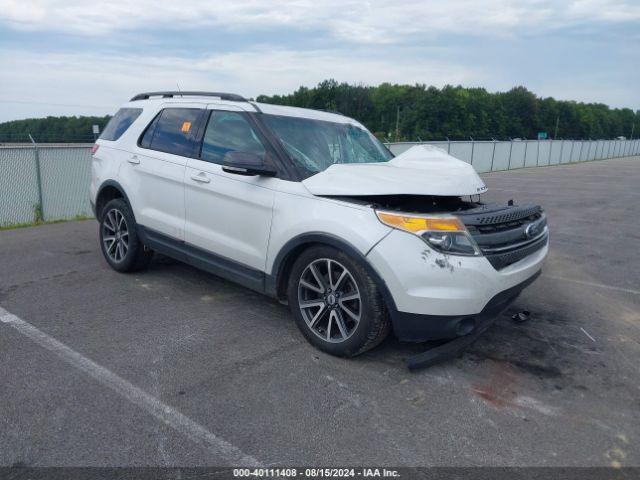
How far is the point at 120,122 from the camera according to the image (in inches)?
226

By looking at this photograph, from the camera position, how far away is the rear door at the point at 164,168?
189 inches

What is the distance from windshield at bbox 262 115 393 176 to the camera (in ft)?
14.0

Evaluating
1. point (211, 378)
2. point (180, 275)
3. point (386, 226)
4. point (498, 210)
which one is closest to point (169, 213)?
point (180, 275)

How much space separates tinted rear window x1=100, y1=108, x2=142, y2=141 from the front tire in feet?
9.15

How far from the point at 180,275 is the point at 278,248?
208 cm

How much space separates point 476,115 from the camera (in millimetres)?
93125

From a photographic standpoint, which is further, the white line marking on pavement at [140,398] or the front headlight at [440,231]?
the front headlight at [440,231]

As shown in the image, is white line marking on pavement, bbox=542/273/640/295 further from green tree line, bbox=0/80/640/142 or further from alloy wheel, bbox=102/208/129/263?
green tree line, bbox=0/80/640/142

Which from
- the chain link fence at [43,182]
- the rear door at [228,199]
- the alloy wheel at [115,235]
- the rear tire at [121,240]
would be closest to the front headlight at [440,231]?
the rear door at [228,199]

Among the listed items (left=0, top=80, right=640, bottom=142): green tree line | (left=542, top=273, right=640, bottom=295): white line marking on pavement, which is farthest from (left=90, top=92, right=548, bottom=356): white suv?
(left=0, top=80, right=640, bottom=142): green tree line

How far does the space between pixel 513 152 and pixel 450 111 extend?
199 feet

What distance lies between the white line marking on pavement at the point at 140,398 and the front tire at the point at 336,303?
3.87ft

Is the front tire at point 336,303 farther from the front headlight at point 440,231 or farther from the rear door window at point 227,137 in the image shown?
the rear door window at point 227,137

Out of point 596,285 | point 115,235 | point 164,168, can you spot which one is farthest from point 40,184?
point 596,285
